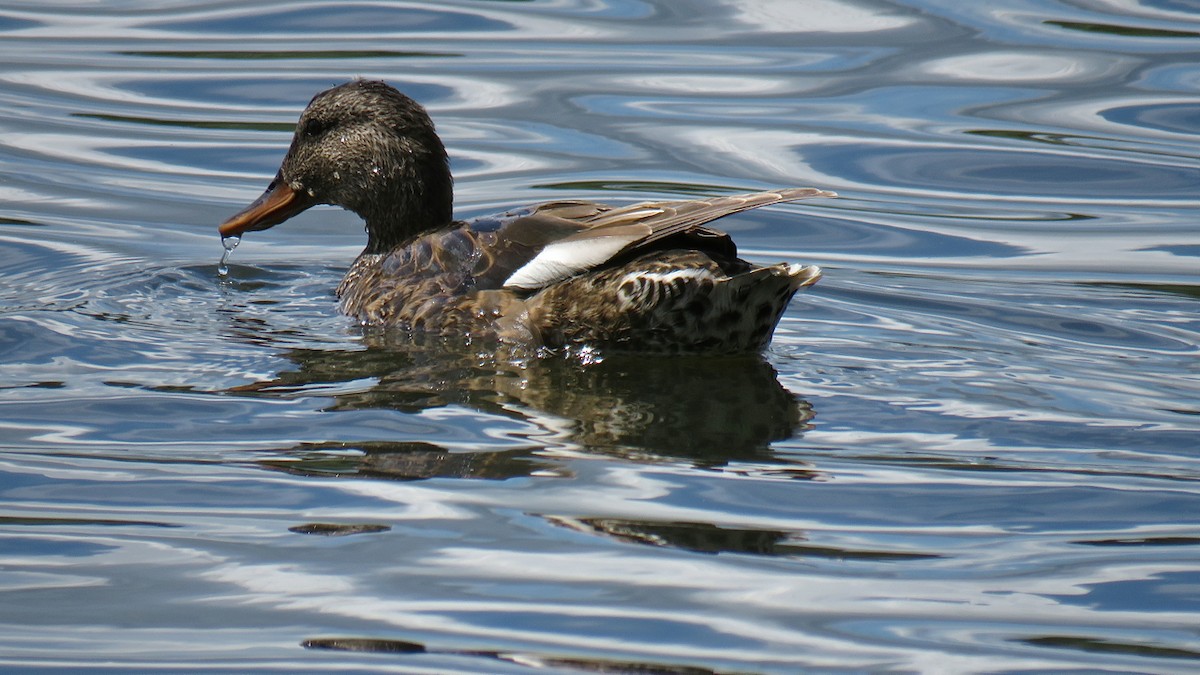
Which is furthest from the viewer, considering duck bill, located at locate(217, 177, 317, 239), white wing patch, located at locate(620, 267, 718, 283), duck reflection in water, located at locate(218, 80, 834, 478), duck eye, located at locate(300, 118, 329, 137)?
duck bill, located at locate(217, 177, 317, 239)

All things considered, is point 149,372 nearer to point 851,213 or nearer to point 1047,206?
point 851,213

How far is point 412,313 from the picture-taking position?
313 inches

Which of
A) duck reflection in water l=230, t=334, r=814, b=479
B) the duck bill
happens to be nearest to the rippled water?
duck reflection in water l=230, t=334, r=814, b=479

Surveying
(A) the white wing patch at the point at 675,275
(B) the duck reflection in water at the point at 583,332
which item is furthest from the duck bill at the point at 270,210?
(A) the white wing patch at the point at 675,275

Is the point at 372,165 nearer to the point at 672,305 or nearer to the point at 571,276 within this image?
the point at 571,276

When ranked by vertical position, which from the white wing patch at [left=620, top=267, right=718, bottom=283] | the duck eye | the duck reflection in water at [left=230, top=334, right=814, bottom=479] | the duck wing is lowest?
the duck reflection in water at [left=230, top=334, right=814, bottom=479]

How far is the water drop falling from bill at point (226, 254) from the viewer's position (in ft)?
30.3

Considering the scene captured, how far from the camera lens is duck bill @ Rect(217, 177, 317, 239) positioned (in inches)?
363

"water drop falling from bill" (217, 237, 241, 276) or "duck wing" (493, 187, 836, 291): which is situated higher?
"duck wing" (493, 187, 836, 291)

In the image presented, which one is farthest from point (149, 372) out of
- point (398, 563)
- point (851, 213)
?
point (851, 213)

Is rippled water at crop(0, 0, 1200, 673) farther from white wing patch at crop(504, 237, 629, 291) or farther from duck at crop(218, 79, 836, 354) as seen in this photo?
white wing patch at crop(504, 237, 629, 291)

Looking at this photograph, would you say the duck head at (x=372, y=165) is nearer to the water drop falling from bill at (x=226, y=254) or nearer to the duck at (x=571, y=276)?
the duck at (x=571, y=276)

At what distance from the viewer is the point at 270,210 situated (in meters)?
9.29

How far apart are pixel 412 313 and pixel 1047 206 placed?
4869 millimetres
